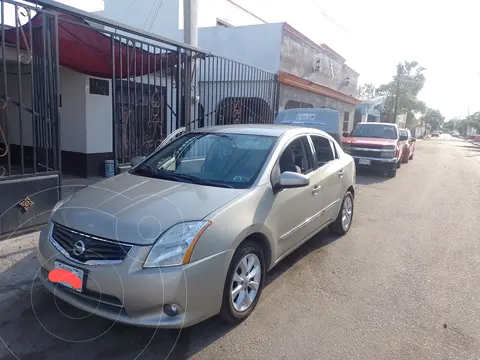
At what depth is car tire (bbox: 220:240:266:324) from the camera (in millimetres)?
2814

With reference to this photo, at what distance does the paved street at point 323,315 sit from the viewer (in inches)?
107

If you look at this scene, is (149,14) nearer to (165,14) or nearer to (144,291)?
Answer: (165,14)

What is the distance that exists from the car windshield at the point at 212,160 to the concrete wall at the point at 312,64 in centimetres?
922

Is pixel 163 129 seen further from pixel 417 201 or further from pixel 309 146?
pixel 417 201

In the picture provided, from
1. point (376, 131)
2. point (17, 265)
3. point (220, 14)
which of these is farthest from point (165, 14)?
point (17, 265)

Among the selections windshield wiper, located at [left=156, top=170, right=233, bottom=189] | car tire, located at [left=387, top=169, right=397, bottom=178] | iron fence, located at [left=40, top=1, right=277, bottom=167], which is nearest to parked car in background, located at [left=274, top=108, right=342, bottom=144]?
iron fence, located at [left=40, top=1, right=277, bottom=167]

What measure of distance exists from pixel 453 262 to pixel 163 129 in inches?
240

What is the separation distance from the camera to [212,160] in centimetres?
377

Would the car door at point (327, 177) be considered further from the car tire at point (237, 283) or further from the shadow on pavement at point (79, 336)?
the shadow on pavement at point (79, 336)

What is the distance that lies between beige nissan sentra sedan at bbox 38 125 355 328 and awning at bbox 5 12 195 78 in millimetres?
3325

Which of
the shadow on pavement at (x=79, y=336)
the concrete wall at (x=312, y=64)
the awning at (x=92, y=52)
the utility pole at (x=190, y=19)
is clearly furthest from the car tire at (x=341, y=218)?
the concrete wall at (x=312, y=64)

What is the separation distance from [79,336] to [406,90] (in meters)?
55.4

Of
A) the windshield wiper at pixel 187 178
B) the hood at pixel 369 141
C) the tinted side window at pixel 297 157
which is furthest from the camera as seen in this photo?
the hood at pixel 369 141

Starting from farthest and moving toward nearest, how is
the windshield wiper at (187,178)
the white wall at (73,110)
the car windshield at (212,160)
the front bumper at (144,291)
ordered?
1. the white wall at (73,110)
2. the car windshield at (212,160)
3. the windshield wiper at (187,178)
4. the front bumper at (144,291)
